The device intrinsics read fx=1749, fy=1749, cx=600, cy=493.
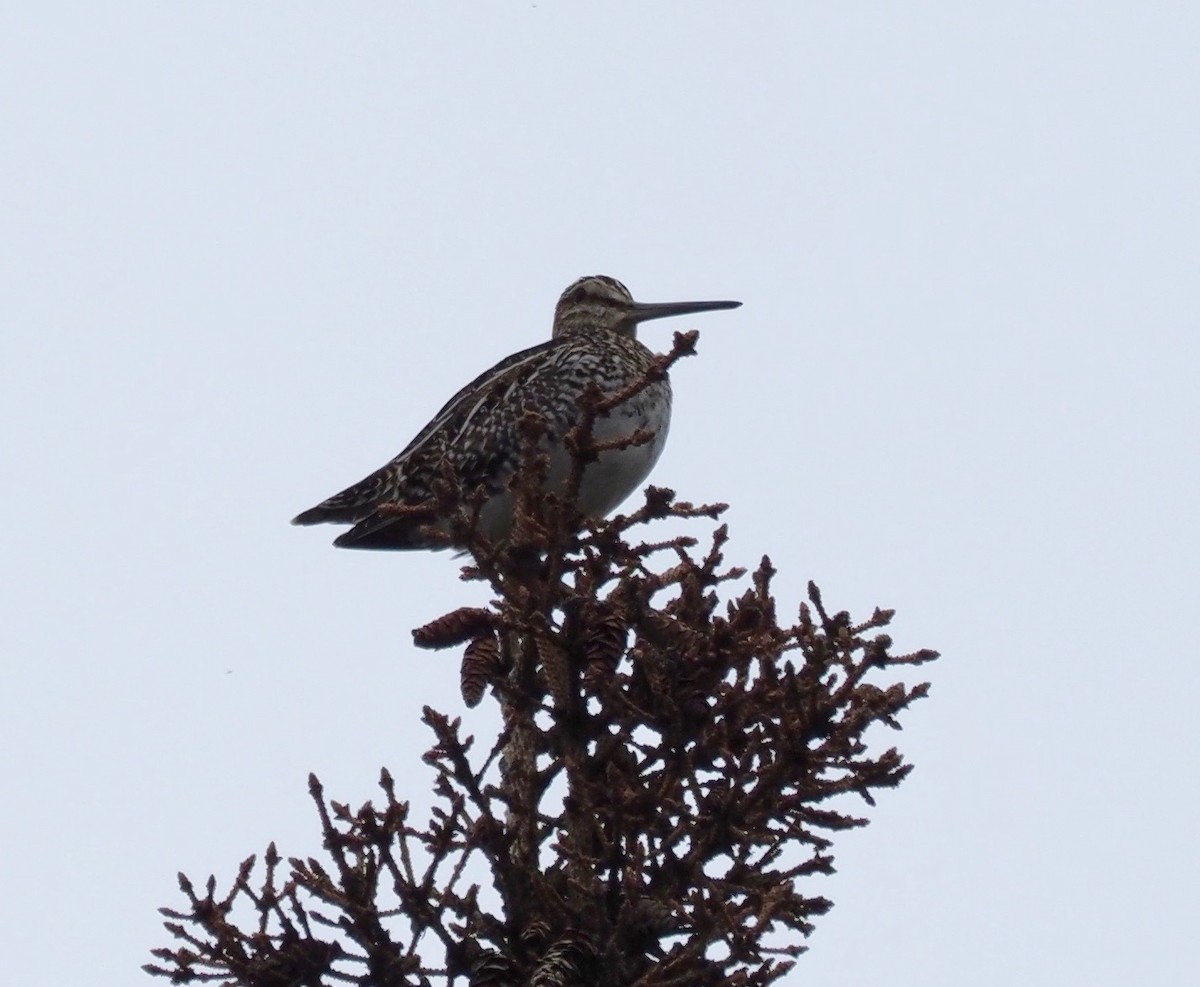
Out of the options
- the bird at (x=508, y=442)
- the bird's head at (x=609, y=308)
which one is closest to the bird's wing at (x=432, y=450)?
the bird at (x=508, y=442)

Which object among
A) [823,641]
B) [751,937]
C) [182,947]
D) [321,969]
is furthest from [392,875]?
[823,641]

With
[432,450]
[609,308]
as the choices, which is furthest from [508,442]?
[609,308]

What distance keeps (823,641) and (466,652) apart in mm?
1460

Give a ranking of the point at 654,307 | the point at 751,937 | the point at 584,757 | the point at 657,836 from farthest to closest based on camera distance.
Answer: the point at 654,307, the point at 584,757, the point at 657,836, the point at 751,937

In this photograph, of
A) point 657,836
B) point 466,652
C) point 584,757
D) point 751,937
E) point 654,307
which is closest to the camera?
point 751,937

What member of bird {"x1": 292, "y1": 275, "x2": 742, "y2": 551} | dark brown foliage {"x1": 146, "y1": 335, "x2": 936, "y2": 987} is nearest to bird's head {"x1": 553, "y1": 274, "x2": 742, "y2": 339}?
bird {"x1": 292, "y1": 275, "x2": 742, "y2": 551}

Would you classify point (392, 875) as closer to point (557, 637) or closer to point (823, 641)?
point (557, 637)

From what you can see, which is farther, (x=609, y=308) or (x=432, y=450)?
(x=609, y=308)

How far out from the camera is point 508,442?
7.48 metres

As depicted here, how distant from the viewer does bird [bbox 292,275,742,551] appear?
23.9 ft

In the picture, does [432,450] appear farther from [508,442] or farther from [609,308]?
[609,308]

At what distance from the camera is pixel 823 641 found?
4.62m

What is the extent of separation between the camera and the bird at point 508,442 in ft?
23.9

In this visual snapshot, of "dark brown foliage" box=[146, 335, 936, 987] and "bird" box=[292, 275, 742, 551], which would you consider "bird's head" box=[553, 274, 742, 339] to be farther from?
"dark brown foliage" box=[146, 335, 936, 987]
